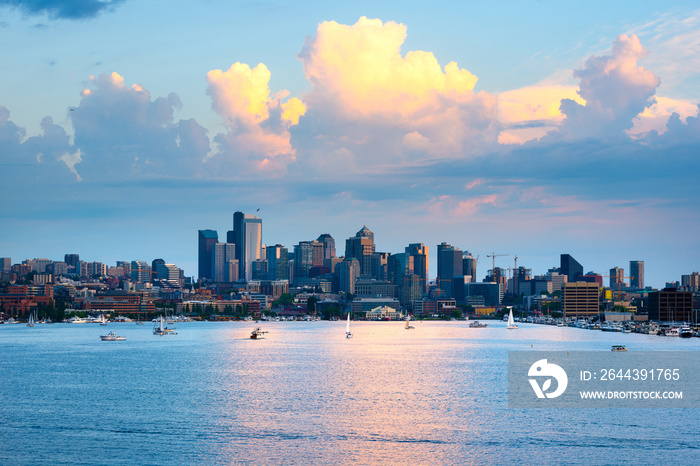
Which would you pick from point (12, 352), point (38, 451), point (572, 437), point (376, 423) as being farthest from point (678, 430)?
point (12, 352)

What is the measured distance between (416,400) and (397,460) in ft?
81.0

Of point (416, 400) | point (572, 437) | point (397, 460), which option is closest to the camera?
point (397, 460)

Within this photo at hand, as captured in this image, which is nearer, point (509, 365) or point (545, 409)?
point (545, 409)

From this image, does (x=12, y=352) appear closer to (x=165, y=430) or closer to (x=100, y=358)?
(x=100, y=358)

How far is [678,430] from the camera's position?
6322 centimetres

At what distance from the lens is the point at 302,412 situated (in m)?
72.0

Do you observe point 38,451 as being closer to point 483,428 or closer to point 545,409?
point 483,428

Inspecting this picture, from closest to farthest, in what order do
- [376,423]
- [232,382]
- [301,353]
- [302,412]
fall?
1. [376,423]
2. [302,412]
3. [232,382]
4. [301,353]

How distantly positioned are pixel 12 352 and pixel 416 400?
307ft

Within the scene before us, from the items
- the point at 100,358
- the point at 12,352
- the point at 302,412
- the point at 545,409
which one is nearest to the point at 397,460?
the point at 302,412

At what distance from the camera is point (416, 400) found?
79.5m

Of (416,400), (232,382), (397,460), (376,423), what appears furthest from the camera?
(232,382)

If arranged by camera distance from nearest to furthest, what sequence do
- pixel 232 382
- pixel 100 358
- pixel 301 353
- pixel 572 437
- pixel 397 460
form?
pixel 397 460 < pixel 572 437 < pixel 232 382 < pixel 100 358 < pixel 301 353

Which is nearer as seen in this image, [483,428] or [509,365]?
[483,428]
